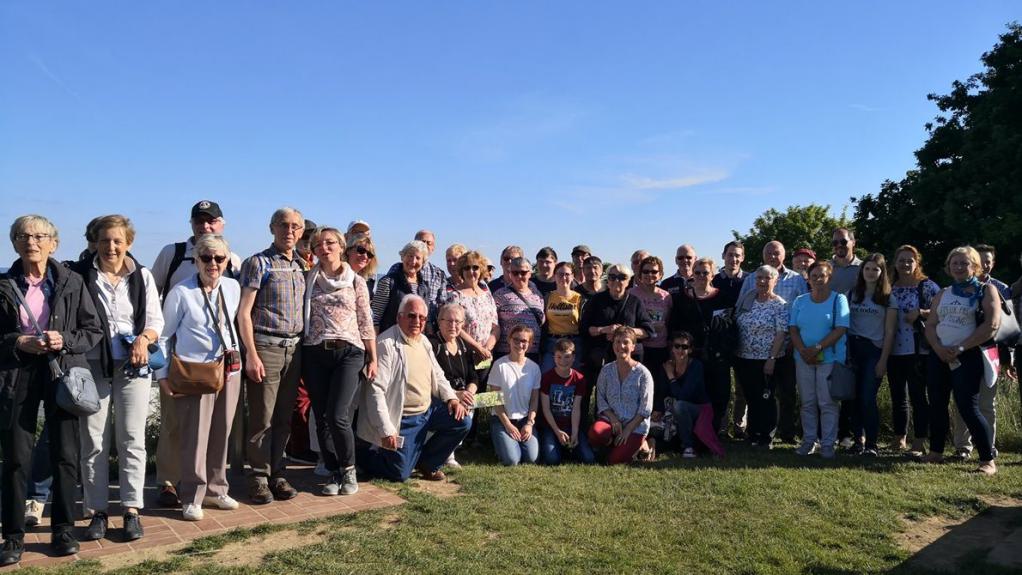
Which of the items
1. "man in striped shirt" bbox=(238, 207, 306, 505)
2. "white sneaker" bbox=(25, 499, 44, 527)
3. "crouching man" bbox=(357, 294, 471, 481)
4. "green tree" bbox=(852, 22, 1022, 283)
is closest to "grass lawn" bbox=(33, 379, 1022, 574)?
"crouching man" bbox=(357, 294, 471, 481)

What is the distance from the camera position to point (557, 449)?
277 inches

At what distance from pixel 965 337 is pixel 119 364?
697 cm

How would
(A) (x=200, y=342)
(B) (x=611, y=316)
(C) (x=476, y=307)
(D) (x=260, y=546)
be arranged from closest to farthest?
(D) (x=260, y=546), (A) (x=200, y=342), (C) (x=476, y=307), (B) (x=611, y=316)

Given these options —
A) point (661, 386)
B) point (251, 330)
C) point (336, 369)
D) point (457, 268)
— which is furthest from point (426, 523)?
point (661, 386)

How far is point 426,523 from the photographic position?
499 cm

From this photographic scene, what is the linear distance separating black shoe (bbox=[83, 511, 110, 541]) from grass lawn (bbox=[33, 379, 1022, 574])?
42cm

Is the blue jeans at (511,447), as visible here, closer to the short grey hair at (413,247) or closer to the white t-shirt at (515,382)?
the white t-shirt at (515,382)

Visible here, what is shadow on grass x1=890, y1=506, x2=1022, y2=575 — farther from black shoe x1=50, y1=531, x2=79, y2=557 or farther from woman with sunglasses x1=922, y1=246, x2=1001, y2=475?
black shoe x1=50, y1=531, x2=79, y2=557

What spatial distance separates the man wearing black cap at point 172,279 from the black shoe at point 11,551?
3.71ft

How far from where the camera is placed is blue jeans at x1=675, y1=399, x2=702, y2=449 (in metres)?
7.37

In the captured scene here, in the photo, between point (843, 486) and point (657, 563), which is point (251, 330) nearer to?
point (657, 563)

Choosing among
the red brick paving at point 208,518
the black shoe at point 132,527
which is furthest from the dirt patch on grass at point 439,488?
the black shoe at point 132,527

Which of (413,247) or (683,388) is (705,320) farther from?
(413,247)

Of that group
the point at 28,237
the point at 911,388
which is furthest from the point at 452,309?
the point at 911,388
